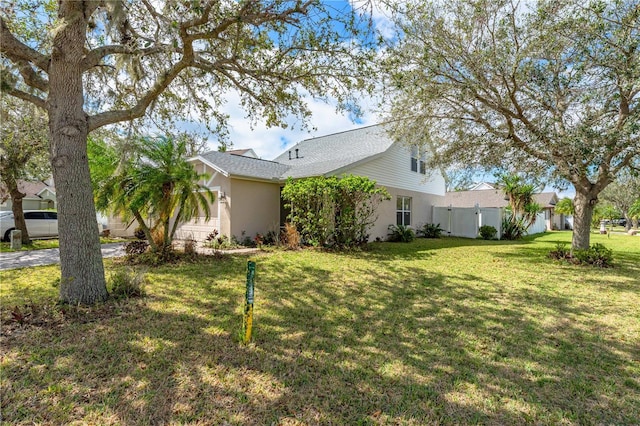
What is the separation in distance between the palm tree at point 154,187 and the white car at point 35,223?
9892 millimetres

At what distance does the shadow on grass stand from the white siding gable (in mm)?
8275

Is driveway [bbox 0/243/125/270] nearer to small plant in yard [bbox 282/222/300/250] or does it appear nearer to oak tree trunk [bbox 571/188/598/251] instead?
small plant in yard [bbox 282/222/300/250]

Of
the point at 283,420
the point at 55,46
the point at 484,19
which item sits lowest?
the point at 283,420

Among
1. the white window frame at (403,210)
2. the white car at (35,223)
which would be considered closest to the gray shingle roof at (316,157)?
the white window frame at (403,210)

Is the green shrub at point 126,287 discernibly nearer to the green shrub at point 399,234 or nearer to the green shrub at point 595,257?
the green shrub at point 399,234

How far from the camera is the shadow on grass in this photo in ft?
8.38

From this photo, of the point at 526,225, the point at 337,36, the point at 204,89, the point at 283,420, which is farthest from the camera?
the point at 526,225

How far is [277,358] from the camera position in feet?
11.1

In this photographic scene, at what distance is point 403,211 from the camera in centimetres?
1620

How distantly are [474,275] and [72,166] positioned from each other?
8464mm

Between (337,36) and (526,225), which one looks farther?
(526,225)

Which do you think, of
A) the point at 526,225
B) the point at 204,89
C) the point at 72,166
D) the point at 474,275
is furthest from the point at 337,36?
the point at 526,225

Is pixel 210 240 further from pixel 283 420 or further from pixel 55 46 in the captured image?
pixel 283 420

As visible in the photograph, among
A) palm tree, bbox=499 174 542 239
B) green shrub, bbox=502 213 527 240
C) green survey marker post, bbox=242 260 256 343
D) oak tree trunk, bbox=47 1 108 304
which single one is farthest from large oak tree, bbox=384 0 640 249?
palm tree, bbox=499 174 542 239
